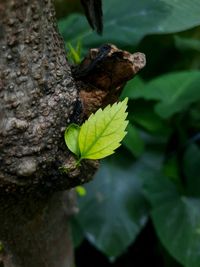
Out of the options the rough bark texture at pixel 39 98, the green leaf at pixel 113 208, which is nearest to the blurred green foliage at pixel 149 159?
the green leaf at pixel 113 208

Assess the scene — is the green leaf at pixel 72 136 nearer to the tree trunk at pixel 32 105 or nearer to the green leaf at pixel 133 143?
the tree trunk at pixel 32 105

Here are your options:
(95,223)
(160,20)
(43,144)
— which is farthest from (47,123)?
(95,223)

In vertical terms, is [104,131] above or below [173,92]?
above

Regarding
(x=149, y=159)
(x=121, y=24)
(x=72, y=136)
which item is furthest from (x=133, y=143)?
(x=72, y=136)

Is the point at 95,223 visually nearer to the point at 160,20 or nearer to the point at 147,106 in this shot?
the point at 147,106

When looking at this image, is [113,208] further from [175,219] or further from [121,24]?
[121,24]

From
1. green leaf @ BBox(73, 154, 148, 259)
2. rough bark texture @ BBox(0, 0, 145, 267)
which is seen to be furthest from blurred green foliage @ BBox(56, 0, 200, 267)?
rough bark texture @ BBox(0, 0, 145, 267)

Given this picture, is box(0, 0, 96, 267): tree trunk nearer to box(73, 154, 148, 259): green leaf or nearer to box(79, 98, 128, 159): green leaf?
box(79, 98, 128, 159): green leaf

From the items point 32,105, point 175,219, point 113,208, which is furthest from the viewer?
point 113,208
